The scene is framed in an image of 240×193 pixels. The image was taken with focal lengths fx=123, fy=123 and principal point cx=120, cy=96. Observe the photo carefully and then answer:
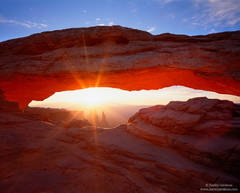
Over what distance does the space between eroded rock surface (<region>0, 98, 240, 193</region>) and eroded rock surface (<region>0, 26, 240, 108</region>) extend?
306 centimetres

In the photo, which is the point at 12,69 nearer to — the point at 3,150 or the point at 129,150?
the point at 3,150

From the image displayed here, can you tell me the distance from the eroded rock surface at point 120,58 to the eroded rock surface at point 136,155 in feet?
10.1

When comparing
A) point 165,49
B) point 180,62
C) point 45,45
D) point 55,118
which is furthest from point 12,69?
point 180,62

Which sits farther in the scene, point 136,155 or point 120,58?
point 120,58

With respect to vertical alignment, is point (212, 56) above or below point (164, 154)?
above

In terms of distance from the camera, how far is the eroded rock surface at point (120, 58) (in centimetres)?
901

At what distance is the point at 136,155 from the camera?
21.4 ft

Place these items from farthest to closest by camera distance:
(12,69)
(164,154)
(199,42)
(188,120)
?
(12,69) < (199,42) < (188,120) < (164,154)

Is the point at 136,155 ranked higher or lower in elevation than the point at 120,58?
lower

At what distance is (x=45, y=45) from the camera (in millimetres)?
11273

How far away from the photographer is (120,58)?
10.2 metres

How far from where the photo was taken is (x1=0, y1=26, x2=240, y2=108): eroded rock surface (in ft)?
29.6

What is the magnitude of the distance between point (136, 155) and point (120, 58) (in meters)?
7.34

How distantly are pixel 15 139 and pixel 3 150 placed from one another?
3.74 ft
